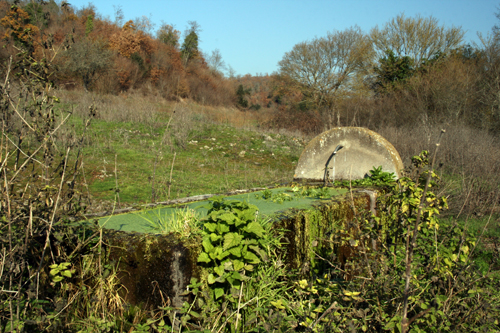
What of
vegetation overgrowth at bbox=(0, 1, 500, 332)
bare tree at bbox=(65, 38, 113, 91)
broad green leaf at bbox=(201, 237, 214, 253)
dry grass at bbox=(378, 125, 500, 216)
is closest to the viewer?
vegetation overgrowth at bbox=(0, 1, 500, 332)

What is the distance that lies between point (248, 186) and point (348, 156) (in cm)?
326

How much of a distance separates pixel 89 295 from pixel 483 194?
30.0 ft

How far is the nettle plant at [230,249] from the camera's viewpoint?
2.86 metres

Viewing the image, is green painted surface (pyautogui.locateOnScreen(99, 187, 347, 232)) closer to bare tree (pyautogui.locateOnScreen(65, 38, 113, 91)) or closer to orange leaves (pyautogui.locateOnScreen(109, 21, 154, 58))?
bare tree (pyautogui.locateOnScreen(65, 38, 113, 91))

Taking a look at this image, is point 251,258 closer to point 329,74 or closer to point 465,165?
point 465,165

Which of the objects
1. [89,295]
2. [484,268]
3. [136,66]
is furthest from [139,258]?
[136,66]

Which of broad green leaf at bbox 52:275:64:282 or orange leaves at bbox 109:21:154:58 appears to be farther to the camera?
orange leaves at bbox 109:21:154:58

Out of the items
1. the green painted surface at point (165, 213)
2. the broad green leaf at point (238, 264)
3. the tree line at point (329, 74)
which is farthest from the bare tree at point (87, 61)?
the broad green leaf at point (238, 264)

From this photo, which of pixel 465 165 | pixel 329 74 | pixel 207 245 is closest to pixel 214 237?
pixel 207 245

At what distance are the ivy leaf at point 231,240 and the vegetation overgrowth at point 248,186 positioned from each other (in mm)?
11

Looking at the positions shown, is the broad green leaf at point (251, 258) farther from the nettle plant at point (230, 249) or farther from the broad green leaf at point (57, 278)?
the broad green leaf at point (57, 278)

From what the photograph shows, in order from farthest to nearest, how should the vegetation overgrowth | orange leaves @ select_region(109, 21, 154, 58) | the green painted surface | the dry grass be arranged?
1. orange leaves @ select_region(109, 21, 154, 58)
2. the dry grass
3. the green painted surface
4. the vegetation overgrowth

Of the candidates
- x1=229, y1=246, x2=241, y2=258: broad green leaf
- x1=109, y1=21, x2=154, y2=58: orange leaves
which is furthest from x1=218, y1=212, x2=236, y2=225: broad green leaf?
x1=109, y1=21, x2=154, y2=58: orange leaves

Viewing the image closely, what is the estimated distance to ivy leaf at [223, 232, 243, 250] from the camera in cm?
286
